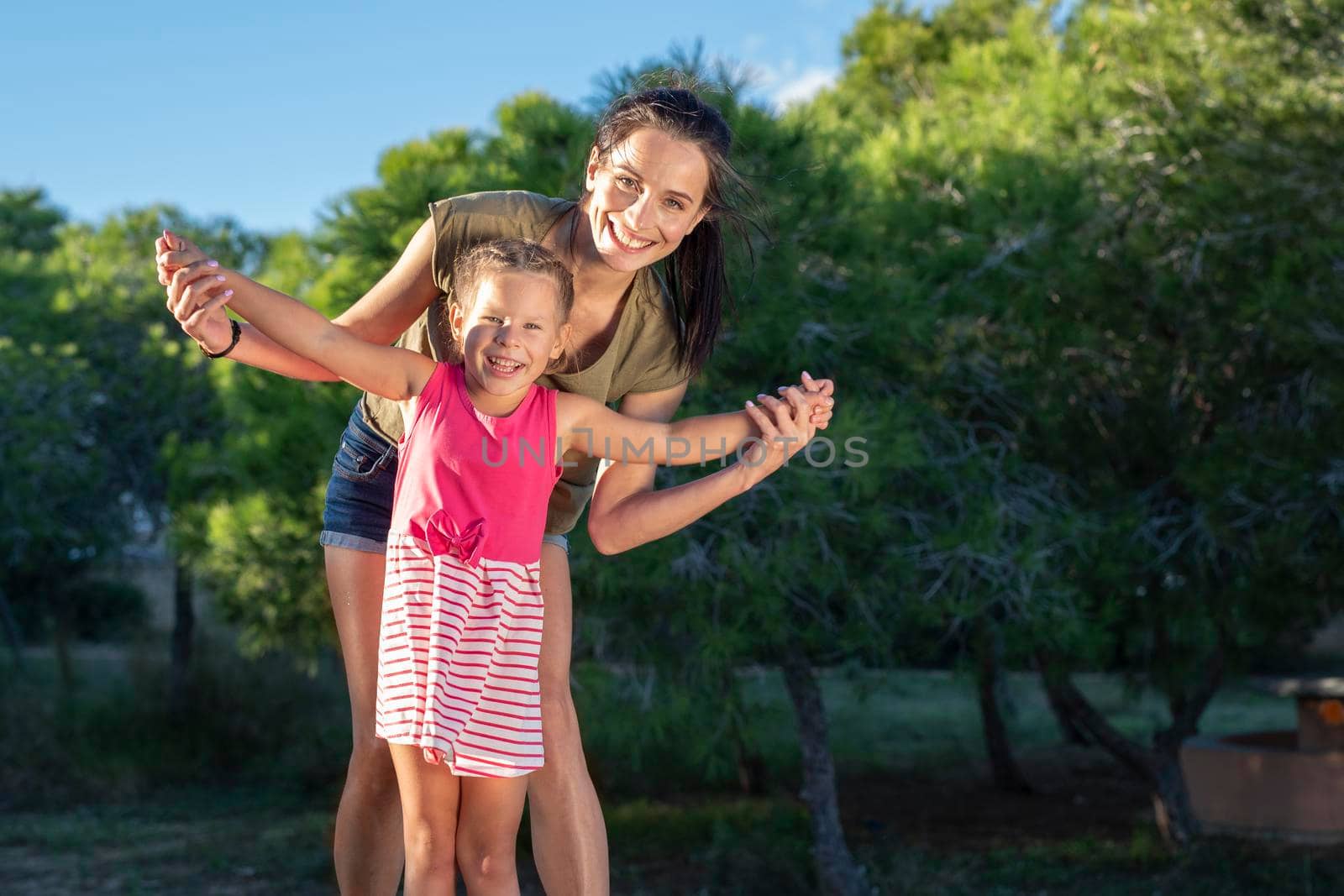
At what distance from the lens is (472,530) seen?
185 centimetres

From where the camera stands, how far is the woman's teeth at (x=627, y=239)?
6.64 feet

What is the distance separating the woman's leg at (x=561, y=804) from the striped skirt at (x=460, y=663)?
148mm

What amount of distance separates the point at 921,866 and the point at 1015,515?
8.04 ft

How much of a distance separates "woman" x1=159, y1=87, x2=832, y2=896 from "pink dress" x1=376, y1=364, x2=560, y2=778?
175 millimetres

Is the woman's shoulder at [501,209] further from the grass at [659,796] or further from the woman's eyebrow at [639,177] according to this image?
Result: the grass at [659,796]

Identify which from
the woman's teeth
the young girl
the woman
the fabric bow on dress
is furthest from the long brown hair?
the fabric bow on dress

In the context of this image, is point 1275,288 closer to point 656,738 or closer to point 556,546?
point 656,738

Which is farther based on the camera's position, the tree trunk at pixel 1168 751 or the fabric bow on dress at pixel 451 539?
the tree trunk at pixel 1168 751

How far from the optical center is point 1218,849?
7.34 meters

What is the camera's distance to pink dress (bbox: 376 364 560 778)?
182 centimetres

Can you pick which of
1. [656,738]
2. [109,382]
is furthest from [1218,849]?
[109,382]

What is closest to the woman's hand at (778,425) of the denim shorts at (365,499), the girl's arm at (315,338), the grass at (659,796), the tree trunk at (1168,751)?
the denim shorts at (365,499)

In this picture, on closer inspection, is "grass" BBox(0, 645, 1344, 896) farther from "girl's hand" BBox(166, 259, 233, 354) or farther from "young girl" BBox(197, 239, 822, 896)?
"girl's hand" BBox(166, 259, 233, 354)

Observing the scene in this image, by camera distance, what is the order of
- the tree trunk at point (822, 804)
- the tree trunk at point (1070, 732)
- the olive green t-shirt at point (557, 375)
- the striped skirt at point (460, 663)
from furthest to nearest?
the tree trunk at point (1070, 732), the tree trunk at point (822, 804), the olive green t-shirt at point (557, 375), the striped skirt at point (460, 663)
